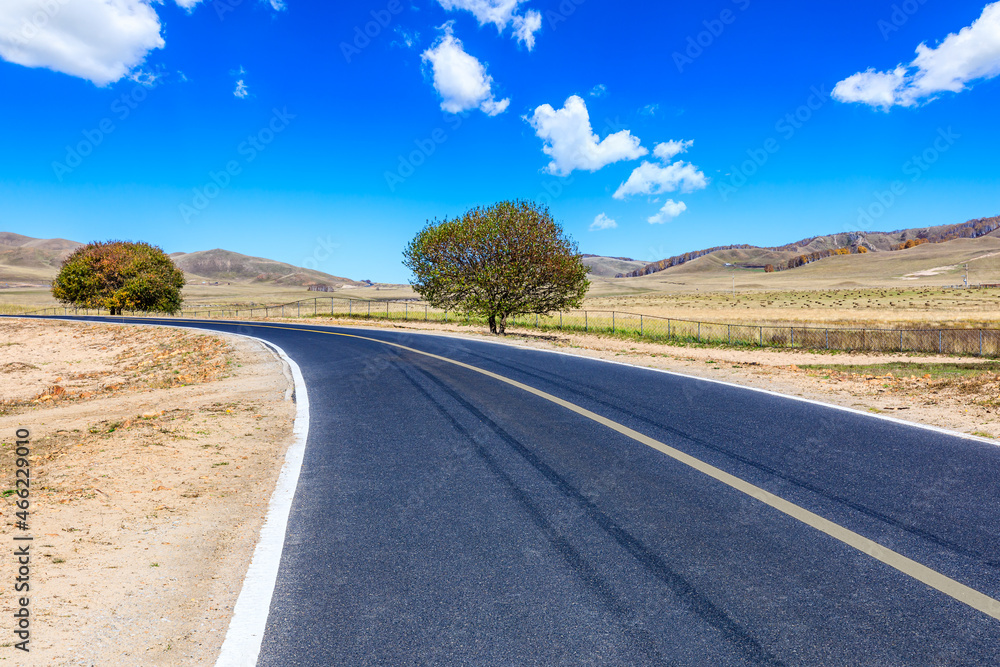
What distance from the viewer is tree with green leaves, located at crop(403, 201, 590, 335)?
30.9 metres

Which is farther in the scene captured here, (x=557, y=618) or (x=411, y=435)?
(x=411, y=435)

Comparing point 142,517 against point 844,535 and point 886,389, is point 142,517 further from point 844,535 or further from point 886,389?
point 886,389

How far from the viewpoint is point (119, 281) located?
64.9 meters

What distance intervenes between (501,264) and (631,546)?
28041 mm

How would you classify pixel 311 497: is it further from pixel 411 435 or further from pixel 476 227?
pixel 476 227

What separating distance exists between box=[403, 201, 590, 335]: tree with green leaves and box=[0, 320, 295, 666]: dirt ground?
20.6 m

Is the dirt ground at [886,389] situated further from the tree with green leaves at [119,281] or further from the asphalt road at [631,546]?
the tree with green leaves at [119,281]

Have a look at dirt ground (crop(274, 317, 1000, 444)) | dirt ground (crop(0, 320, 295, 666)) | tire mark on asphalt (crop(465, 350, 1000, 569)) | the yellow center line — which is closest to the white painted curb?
dirt ground (crop(0, 320, 295, 666))

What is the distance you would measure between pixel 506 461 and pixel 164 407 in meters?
7.07

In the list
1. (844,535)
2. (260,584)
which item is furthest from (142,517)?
(844,535)

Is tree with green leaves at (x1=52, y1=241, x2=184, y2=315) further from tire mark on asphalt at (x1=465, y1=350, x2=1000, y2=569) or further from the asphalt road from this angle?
tire mark on asphalt at (x1=465, y1=350, x2=1000, y2=569)

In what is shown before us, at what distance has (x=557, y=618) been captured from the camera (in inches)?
117

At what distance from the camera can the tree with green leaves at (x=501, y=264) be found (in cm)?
3088

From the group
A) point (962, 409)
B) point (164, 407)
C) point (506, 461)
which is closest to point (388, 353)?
point (164, 407)
